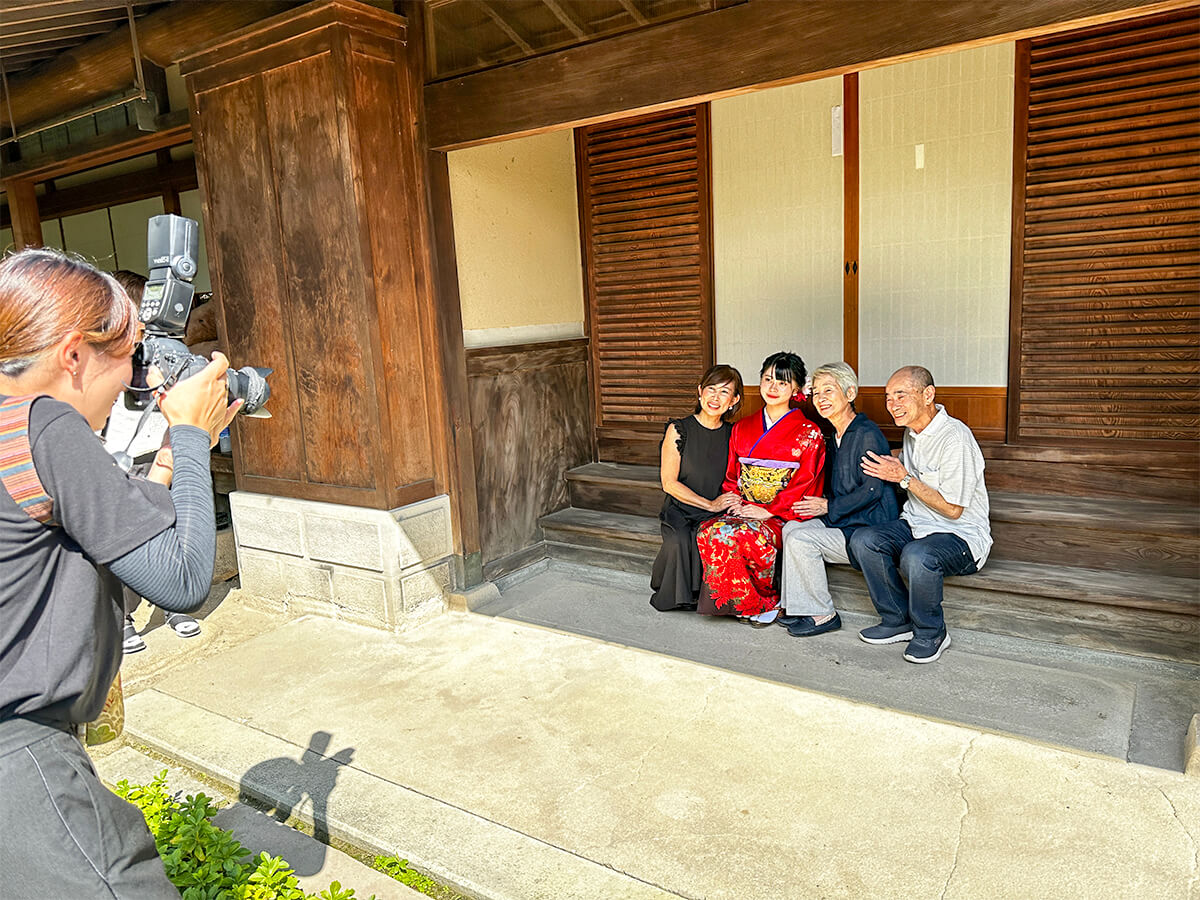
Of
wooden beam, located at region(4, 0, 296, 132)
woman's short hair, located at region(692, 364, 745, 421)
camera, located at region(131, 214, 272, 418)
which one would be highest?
wooden beam, located at region(4, 0, 296, 132)

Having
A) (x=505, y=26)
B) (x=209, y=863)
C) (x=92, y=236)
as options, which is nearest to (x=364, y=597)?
(x=209, y=863)

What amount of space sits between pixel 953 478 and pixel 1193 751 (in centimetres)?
139

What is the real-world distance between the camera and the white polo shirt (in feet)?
10.2

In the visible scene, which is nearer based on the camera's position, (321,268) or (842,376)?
(842,376)

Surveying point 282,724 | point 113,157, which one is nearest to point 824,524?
point 282,724

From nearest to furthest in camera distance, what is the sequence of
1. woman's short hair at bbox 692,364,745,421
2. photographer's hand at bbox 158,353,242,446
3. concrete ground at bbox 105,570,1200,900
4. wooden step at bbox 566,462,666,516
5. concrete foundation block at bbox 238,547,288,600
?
1. photographer's hand at bbox 158,353,242,446
2. concrete ground at bbox 105,570,1200,900
3. woman's short hair at bbox 692,364,745,421
4. concrete foundation block at bbox 238,547,288,600
5. wooden step at bbox 566,462,666,516

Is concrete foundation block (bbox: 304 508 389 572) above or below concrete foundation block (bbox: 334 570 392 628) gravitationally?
above

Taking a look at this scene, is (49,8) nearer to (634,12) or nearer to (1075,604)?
(634,12)

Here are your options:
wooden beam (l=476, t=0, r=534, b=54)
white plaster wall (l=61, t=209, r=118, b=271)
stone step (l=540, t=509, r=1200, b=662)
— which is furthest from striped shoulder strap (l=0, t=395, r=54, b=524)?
white plaster wall (l=61, t=209, r=118, b=271)

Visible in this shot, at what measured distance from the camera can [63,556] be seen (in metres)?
1.40

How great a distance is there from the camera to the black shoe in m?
4.07

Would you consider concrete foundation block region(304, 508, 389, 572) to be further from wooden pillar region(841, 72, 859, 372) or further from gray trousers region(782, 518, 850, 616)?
wooden pillar region(841, 72, 859, 372)

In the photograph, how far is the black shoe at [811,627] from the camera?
4.07m

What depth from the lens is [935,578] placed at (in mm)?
3686
